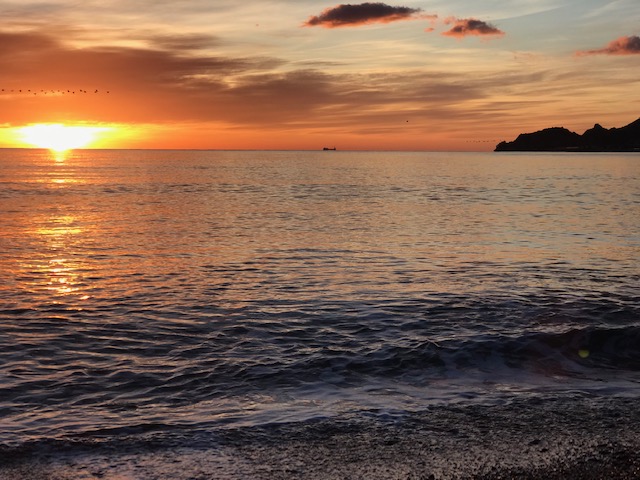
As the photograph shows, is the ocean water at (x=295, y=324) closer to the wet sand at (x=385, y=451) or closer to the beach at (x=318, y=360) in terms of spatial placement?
the beach at (x=318, y=360)

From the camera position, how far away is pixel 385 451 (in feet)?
28.8

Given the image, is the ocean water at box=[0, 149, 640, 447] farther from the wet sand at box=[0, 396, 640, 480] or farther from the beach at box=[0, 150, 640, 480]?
the wet sand at box=[0, 396, 640, 480]

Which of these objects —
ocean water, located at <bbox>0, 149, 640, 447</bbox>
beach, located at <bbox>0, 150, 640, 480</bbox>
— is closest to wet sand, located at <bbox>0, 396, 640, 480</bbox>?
beach, located at <bbox>0, 150, 640, 480</bbox>

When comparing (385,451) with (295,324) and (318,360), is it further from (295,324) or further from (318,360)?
(295,324)

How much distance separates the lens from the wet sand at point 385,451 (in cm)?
807

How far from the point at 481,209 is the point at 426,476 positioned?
47.9 metres

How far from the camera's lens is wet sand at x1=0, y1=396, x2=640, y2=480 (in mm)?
8070

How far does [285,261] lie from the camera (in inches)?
1061

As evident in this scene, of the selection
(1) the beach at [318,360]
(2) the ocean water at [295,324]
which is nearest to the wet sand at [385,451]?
(1) the beach at [318,360]

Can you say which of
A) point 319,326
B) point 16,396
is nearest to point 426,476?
point 16,396

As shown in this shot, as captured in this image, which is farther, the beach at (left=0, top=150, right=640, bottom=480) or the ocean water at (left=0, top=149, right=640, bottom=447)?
the ocean water at (left=0, top=149, right=640, bottom=447)

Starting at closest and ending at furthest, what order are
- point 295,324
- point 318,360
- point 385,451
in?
1. point 385,451
2. point 318,360
3. point 295,324

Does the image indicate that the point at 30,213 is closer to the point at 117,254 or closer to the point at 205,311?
the point at 117,254

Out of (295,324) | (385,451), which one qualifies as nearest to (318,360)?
(295,324)
